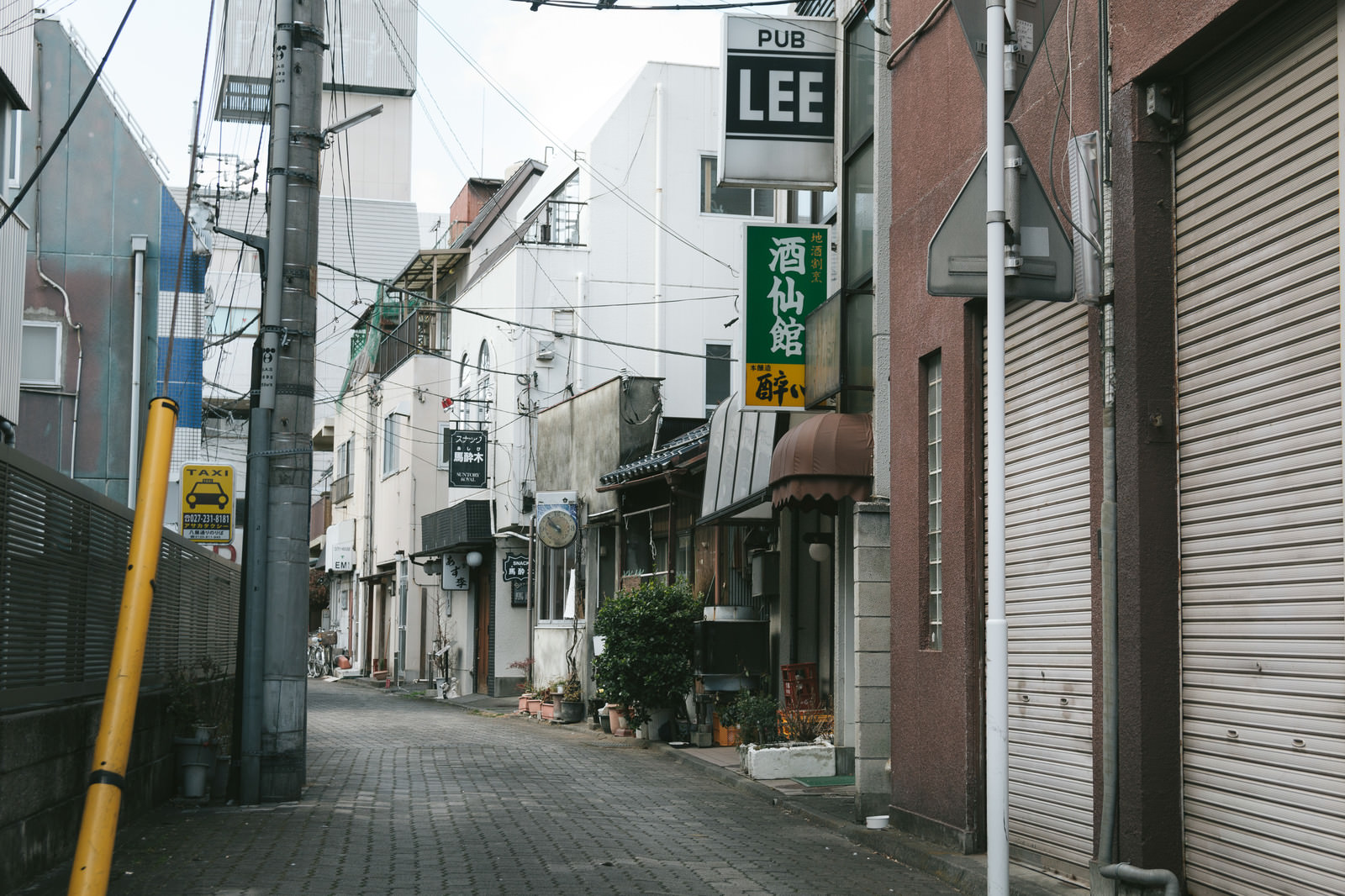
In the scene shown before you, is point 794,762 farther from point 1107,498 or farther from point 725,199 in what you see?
point 725,199

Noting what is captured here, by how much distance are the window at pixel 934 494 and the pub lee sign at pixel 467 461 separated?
21819mm

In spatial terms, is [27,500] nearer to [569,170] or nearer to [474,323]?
[569,170]

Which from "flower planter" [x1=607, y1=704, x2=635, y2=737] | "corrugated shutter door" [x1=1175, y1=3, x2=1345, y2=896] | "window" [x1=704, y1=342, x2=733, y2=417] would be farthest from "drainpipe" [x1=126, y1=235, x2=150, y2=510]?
"corrugated shutter door" [x1=1175, y1=3, x2=1345, y2=896]

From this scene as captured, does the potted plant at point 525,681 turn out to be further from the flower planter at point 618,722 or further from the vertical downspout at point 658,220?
the vertical downspout at point 658,220

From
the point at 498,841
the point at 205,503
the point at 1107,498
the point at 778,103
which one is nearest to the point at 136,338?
the point at 205,503

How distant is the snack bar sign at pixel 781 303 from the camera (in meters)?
14.9

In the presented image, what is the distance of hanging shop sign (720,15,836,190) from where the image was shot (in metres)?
14.6

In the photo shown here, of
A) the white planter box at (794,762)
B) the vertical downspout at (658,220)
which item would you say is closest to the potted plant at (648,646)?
the white planter box at (794,762)

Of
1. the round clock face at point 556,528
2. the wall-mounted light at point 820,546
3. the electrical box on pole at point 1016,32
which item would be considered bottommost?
the wall-mounted light at point 820,546

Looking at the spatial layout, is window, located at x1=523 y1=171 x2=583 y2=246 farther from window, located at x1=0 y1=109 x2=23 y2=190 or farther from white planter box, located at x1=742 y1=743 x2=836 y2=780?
white planter box, located at x1=742 y1=743 x2=836 y2=780

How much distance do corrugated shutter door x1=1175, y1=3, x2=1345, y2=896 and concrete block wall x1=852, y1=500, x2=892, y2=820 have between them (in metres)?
5.01

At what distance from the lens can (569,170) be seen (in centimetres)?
3062

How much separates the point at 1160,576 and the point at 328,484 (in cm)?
5604

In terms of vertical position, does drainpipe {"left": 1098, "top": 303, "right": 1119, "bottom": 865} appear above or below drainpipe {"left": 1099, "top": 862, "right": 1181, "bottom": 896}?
above
